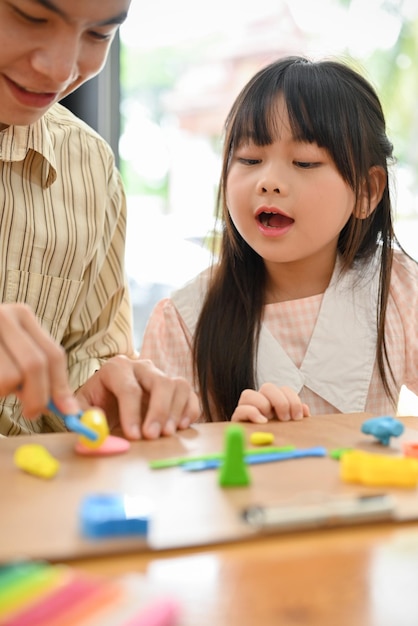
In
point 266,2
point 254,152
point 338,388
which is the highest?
point 266,2

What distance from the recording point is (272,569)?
542 mm

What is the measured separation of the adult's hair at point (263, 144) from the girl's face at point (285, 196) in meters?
0.02

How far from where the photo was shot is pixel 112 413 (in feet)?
3.28

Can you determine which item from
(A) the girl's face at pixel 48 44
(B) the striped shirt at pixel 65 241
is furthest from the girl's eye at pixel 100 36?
(B) the striped shirt at pixel 65 241

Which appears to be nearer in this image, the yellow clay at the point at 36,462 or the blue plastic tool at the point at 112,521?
the blue plastic tool at the point at 112,521

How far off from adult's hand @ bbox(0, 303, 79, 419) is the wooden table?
74 millimetres

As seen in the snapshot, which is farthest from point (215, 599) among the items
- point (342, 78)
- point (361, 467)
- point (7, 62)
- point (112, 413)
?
point (342, 78)

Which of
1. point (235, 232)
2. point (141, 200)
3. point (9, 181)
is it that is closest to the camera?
point (9, 181)

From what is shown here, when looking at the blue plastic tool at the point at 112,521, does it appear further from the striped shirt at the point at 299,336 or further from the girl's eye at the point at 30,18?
the striped shirt at the point at 299,336

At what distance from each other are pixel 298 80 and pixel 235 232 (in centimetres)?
30

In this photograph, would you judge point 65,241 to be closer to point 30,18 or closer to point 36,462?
point 30,18

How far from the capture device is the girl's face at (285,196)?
143 centimetres

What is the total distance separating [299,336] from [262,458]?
2.46ft

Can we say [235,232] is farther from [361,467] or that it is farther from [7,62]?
[361,467]
